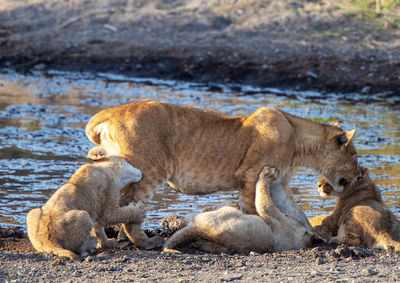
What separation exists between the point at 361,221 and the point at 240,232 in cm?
128

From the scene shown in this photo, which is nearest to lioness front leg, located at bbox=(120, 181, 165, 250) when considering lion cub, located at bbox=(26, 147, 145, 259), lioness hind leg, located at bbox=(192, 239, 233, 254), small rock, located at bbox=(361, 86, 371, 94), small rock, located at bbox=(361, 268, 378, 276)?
lion cub, located at bbox=(26, 147, 145, 259)

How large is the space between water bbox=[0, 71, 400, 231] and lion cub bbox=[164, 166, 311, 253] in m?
1.37

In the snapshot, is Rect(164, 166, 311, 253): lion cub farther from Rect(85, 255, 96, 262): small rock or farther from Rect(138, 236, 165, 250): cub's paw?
Rect(85, 255, 96, 262): small rock

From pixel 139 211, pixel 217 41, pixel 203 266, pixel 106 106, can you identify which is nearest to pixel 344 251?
pixel 203 266

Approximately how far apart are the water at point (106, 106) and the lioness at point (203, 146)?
1063 millimetres

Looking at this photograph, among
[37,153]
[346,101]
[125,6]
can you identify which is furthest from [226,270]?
[125,6]

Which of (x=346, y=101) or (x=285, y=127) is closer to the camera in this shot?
(x=285, y=127)

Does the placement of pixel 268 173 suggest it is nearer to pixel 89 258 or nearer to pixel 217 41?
pixel 89 258

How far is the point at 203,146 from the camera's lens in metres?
7.76

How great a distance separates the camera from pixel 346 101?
54.6 ft

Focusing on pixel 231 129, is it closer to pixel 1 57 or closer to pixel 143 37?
pixel 143 37

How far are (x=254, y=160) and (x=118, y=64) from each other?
13.2 m

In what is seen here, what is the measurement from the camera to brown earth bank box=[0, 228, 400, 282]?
5.90 m

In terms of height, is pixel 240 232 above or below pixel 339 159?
below
